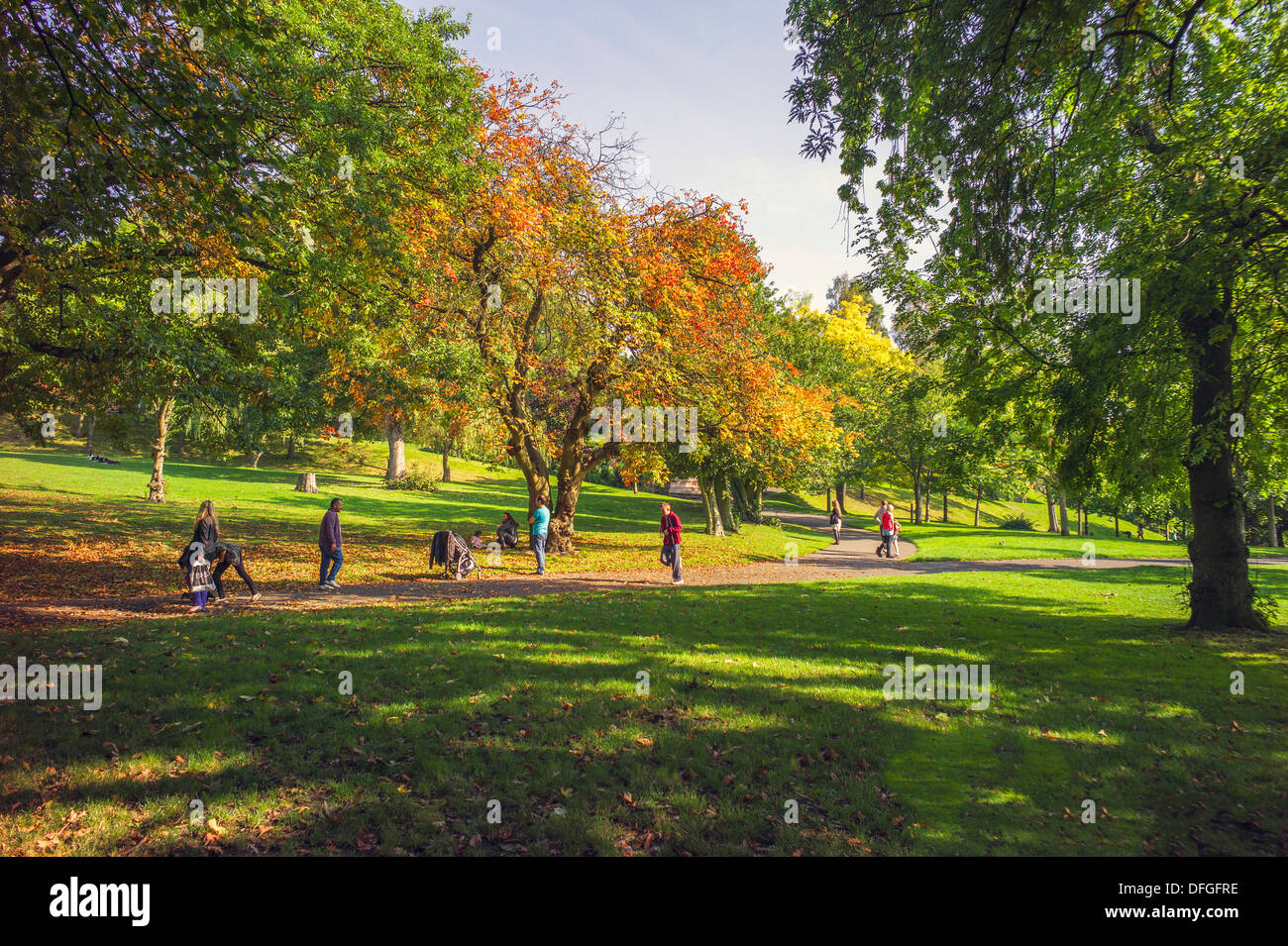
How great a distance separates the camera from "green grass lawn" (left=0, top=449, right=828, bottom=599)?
14.4 metres

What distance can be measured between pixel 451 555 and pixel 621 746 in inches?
443

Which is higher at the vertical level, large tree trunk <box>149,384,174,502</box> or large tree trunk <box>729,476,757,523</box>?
large tree trunk <box>149,384,174,502</box>

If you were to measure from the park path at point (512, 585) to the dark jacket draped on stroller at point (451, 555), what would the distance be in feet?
1.36

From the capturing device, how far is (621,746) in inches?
224

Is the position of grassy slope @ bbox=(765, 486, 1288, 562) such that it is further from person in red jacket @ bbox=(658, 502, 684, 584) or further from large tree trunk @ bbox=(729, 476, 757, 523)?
person in red jacket @ bbox=(658, 502, 684, 584)

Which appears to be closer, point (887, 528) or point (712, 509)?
point (887, 528)

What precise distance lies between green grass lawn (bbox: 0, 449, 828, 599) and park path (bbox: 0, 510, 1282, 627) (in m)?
1.07

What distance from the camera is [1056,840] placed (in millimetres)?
4512

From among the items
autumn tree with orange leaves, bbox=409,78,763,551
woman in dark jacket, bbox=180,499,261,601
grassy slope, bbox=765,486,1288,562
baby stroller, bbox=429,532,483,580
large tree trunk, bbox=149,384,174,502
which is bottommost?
grassy slope, bbox=765,486,1288,562

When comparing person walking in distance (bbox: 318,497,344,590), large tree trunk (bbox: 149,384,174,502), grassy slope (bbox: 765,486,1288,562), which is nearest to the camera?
person walking in distance (bbox: 318,497,344,590)

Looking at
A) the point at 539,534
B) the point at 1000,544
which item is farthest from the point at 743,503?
the point at 539,534

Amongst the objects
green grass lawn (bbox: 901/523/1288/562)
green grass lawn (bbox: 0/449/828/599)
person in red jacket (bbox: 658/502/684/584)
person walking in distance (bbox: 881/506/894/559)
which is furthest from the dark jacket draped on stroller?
green grass lawn (bbox: 901/523/1288/562)

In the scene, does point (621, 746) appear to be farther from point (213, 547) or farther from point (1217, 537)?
point (1217, 537)
